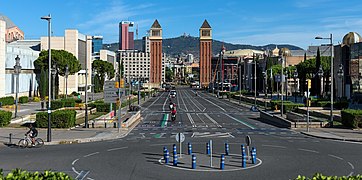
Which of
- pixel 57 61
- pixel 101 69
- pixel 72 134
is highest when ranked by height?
pixel 101 69

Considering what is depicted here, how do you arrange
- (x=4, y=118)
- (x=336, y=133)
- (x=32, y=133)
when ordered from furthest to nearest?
(x=4, y=118)
(x=336, y=133)
(x=32, y=133)

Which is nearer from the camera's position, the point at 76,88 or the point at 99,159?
the point at 99,159

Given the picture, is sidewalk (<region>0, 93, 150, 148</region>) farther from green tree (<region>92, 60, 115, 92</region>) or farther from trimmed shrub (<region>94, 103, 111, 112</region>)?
green tree (<region>92, 60, 115, 92</region>)

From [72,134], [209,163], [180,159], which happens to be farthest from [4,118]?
[209,163]

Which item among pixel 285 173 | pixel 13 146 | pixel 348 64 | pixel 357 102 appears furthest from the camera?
pixel 348 64

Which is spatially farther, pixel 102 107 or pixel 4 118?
pixel 102 107

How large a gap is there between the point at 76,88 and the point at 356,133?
348 feet

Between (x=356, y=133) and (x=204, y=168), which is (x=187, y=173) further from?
(x=356, y=133)

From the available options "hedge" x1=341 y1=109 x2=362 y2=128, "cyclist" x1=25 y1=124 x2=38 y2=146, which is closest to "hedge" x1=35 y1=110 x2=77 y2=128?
"cyclist" x1=25 y1=124 x2=38 y2=146

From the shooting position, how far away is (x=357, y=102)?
274 ft

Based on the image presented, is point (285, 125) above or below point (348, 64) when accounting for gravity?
below

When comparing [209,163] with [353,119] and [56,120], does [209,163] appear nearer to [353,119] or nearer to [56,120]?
[56,120]

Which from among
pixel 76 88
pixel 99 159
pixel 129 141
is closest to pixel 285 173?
pixel 99 159

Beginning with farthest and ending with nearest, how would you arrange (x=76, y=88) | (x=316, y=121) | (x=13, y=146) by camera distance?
(x=76, y=88) < (x=316, y=121) < (x=13, y=146)
